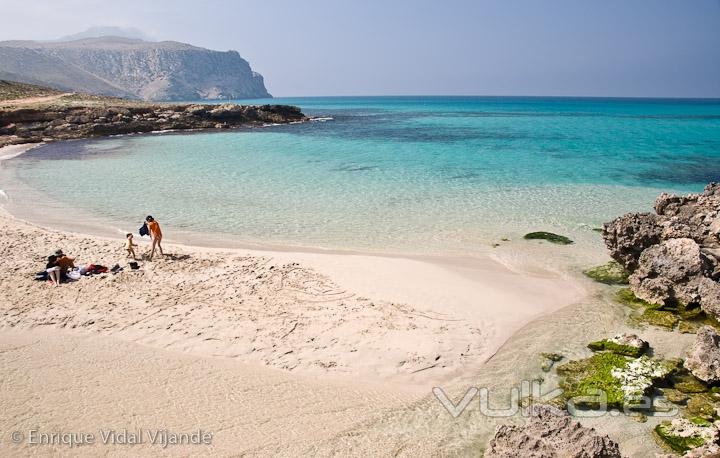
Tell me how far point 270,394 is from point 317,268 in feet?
15.6

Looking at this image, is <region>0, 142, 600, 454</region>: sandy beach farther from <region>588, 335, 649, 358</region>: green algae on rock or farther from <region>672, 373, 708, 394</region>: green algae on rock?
<region>672, 373, 708, 394</region>: green algae on rock

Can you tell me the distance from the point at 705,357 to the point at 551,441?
12.8ft

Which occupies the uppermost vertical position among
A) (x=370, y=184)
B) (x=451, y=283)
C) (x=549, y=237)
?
(x=370, y=184)

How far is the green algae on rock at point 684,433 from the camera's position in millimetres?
5473

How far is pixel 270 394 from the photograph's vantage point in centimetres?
648

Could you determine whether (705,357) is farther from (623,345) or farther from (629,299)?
(629,299)

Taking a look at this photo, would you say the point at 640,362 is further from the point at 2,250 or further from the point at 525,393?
the point at 2,250

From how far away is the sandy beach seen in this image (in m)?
6.35

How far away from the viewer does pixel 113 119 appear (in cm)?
4278

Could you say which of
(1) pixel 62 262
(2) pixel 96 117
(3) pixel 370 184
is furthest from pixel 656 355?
(2) pixel 96 117

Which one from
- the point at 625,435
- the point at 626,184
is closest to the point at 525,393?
the point at 625,435

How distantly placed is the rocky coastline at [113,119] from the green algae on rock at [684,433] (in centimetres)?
4207

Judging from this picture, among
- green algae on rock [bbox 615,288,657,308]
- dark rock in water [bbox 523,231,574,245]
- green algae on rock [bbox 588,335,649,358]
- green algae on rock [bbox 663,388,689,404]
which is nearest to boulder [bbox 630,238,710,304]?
green algae on rock [bbox 615,288,657,308]

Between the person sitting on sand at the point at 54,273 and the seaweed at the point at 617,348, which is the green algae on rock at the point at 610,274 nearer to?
the seaweed at the point at 617,348
